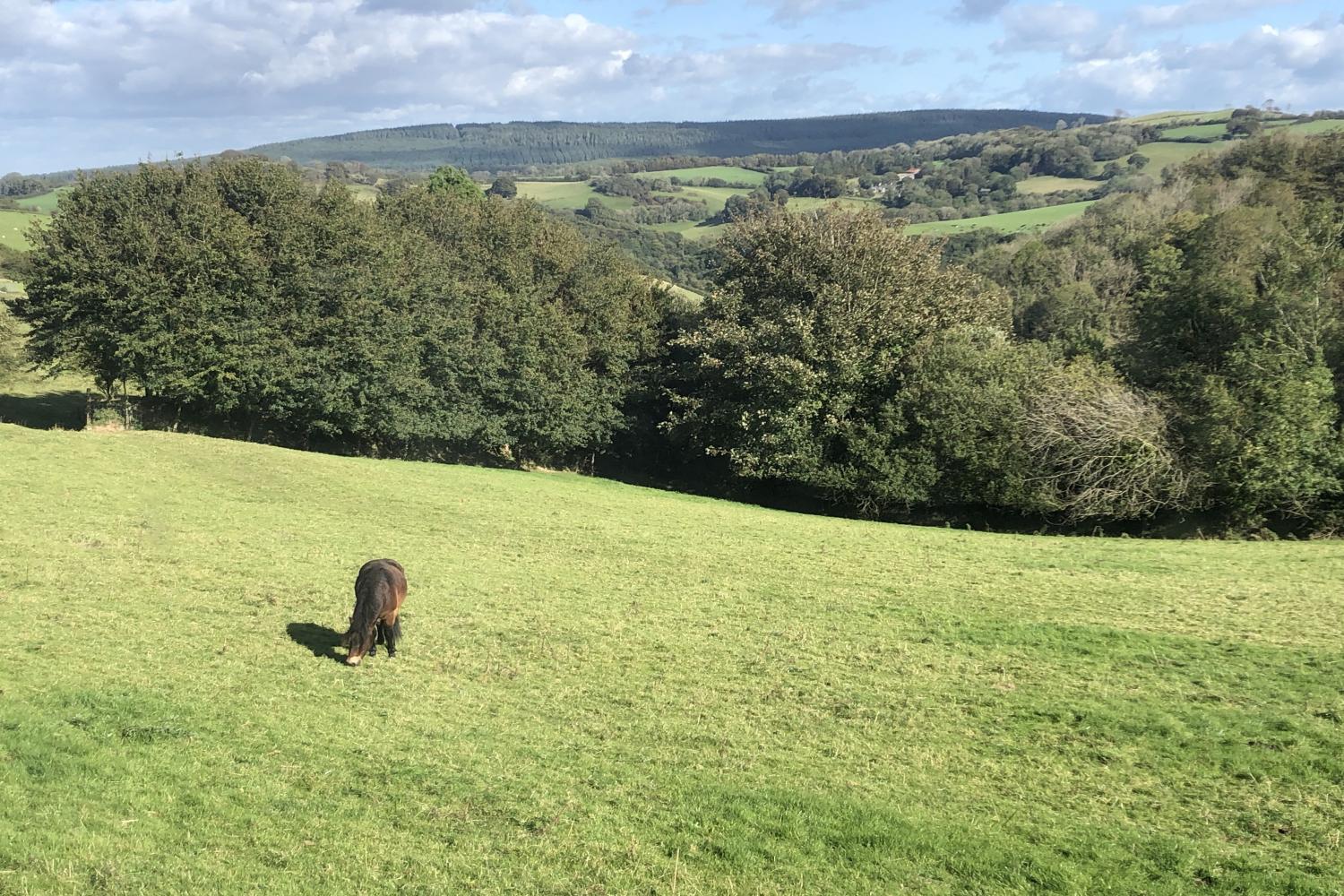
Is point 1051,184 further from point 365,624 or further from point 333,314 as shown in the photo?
point 365,624

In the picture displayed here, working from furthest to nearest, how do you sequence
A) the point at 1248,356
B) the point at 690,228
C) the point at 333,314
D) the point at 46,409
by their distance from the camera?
the point at 690,228
the point at 46,409
the point at 333,314
the point at 1248,356

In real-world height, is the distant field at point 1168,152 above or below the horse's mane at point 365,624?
above

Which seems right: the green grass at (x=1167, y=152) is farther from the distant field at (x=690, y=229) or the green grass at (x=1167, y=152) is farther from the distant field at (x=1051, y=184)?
the distant field at (x=690, y=229)

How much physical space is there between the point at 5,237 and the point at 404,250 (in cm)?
5796

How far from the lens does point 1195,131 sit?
155750 millimetres

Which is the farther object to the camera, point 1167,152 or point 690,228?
point 690,228

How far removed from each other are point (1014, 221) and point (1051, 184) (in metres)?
38.1

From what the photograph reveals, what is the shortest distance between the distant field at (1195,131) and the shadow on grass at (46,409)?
167535 millimetres

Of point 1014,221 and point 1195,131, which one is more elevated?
point 1195,131

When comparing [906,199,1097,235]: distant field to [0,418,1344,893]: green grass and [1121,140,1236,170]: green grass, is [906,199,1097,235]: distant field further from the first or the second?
[0,418,1344,893]: green grass

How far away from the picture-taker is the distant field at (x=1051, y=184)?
142m

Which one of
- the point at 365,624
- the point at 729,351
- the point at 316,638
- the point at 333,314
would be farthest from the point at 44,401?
the point at 365,624

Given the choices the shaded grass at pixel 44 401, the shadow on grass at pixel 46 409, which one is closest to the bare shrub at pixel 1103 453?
the shadow on grass at pixel 46 409

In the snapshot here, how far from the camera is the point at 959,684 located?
44.9 ft
